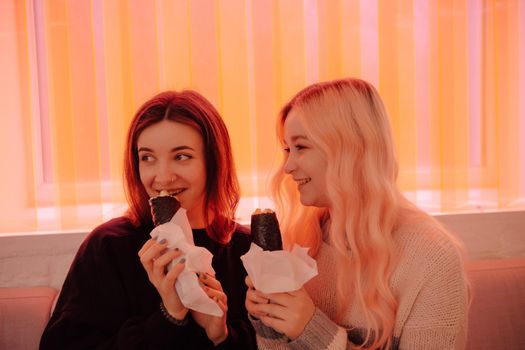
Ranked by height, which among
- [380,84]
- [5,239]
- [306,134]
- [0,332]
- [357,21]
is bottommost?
[0,332]

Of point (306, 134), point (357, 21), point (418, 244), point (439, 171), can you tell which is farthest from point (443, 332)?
point (357, 21)

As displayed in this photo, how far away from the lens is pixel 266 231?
118cm

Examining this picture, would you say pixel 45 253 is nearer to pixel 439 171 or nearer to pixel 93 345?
pixel 93 345

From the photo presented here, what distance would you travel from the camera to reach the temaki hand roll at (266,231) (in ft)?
3.87

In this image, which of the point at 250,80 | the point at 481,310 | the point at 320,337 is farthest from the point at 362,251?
the point at 250,80

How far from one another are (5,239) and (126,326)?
1.06 meters

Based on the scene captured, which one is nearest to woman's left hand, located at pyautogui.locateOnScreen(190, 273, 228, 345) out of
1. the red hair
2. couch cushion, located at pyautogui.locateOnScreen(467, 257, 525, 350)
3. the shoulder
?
the red hair

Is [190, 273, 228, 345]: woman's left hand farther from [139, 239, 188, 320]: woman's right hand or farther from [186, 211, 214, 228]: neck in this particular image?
[186, 211, 214, 228]: neck

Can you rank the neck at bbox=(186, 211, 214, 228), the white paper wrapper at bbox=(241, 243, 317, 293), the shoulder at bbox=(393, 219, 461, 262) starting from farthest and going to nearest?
the neck at bbox=(186, 211, 214, 228) → the shoulder at bbox=(393, 219, 461, 262) → the white paper wrapper at bbox=(241, 243, 317, 293)

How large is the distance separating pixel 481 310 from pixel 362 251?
1005 millimetres

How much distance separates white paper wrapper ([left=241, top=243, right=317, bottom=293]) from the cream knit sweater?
128 mm

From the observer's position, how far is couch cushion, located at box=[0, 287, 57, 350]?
182cm

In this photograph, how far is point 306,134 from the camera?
134 centimetres

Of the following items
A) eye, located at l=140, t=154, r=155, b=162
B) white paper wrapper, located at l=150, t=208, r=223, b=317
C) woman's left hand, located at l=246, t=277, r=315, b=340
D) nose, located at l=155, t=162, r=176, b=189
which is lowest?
woman's left hand, located at l=246, t=277, r=315, b=340
